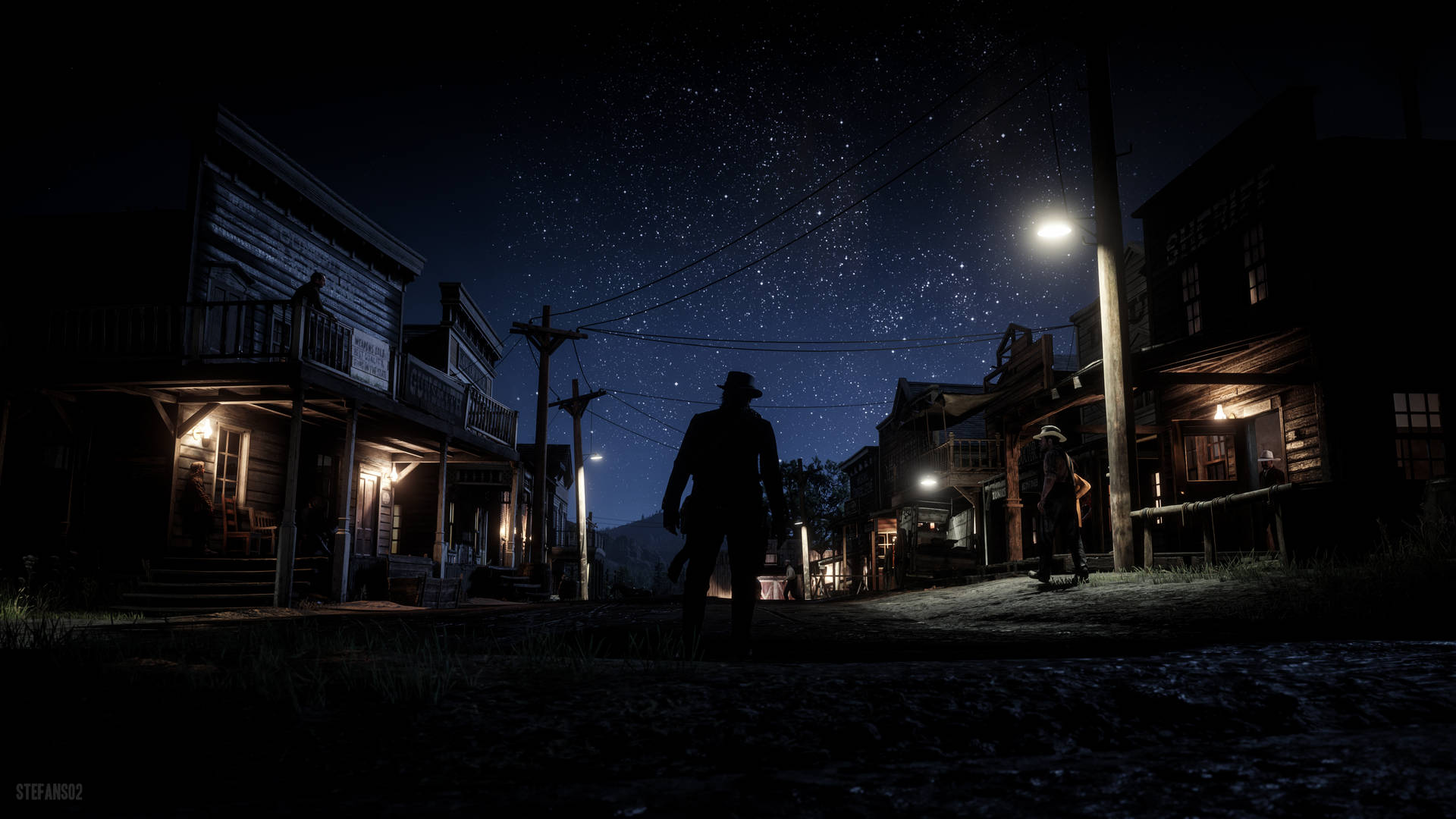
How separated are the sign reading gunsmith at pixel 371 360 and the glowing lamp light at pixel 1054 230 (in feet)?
38.4

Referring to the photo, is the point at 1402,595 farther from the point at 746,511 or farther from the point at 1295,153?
the point at 1295,153

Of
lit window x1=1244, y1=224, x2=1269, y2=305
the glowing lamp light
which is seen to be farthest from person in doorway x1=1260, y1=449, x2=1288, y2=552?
the glowing lamp light

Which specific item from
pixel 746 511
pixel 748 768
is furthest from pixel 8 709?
pixel 746 511

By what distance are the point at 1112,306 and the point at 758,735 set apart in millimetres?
10436

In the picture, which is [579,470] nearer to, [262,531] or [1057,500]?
[262,531]

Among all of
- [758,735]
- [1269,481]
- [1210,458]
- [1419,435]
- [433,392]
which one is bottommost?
[758,735]

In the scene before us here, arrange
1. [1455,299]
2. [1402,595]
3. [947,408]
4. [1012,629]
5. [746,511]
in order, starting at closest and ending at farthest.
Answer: [746,511] → [1402,595] → [1012,629] → [1455,299] → [947,408]

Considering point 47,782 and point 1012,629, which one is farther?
point 1012,629

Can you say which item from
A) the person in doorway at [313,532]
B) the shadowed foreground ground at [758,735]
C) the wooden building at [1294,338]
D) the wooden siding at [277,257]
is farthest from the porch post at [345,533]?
the wooden building at [1294,338]

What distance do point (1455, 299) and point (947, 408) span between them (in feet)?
33.5

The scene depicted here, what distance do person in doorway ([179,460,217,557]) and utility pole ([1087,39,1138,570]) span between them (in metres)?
13.7

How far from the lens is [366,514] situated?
60.0 feet

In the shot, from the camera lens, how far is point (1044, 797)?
1.55 meters

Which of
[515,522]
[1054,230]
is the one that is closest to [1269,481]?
[1054,230]
